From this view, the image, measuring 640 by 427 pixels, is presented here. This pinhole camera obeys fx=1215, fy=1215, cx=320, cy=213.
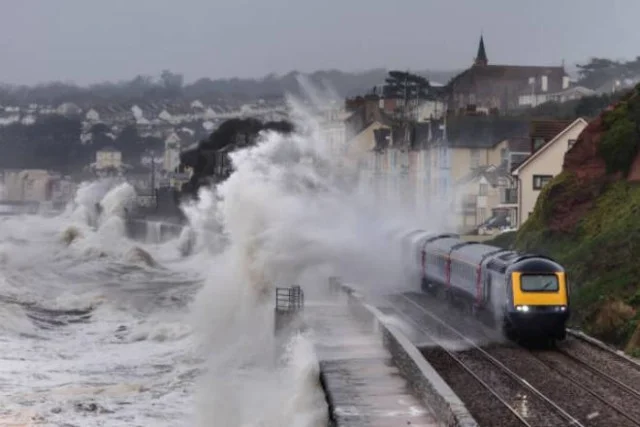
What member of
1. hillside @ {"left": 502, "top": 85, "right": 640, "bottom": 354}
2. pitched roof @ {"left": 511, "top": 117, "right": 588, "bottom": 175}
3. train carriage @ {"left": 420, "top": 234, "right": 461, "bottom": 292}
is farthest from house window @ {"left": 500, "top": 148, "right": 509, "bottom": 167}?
train carriage @ {"left": 420, "top": 234, "right": 461, "bottom": 292}

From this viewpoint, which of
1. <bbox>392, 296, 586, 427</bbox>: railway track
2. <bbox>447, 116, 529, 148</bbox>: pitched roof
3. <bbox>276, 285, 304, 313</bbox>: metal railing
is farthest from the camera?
<bbox>447, 116, 529, 148</bbox>: pitched roof

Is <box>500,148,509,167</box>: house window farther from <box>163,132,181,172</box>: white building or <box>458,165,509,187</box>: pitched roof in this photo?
<box>163,132,181,172</box>: white building

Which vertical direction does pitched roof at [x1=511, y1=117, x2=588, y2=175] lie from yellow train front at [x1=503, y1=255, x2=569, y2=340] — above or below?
above

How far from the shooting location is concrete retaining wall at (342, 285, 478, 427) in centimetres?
1692

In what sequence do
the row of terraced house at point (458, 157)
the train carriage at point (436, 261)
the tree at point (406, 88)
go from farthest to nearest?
the tree at point (406, 88), the row of terraced house at point (458, 157), the train carriage at point (436, 261)

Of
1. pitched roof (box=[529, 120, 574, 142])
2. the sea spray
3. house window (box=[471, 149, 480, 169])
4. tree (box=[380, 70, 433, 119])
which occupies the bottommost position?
the sea spray

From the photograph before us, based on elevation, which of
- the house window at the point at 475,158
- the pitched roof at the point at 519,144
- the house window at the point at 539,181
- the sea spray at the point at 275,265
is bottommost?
the sea spray at the point at 275,265

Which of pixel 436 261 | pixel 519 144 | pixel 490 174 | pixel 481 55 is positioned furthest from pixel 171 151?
pixel 436 261

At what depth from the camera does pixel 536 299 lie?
26.0 m

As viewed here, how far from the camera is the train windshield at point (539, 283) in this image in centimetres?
2611

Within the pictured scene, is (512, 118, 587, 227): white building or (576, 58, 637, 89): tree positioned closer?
(512, 118, 587, 227): white building

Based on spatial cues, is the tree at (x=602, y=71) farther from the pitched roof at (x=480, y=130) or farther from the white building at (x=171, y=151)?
the pitched roof at (x=480, y=130)

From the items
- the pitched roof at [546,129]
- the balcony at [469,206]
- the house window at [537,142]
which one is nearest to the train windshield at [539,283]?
the pitched roof at [546,129]

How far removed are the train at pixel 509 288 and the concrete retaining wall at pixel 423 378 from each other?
8.72 feet
